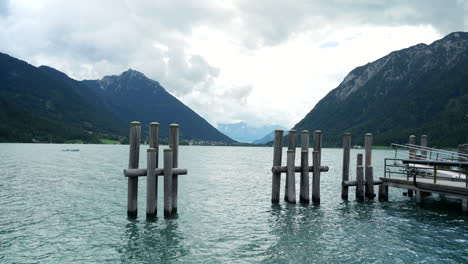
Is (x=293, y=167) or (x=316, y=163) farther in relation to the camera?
(x=316, y=163)

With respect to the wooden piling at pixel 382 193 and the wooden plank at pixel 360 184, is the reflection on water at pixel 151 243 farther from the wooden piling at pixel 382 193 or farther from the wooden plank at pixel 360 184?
the wooden piling at pixel 382 193

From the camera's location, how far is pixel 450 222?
18250 mm

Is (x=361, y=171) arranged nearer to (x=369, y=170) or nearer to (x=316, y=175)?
(x=369, y=170)

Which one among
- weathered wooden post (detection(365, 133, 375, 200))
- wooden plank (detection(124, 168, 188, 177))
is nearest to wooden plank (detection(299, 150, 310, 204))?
weathered wooden post (detection(365, 133, 375, 200))

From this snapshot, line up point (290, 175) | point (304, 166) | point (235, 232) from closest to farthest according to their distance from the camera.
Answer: point (235, 232) < point (290, 175) < point (304, 166)

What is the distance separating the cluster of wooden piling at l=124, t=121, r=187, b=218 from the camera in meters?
15.2

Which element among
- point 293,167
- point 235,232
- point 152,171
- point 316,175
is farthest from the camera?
point 316,175

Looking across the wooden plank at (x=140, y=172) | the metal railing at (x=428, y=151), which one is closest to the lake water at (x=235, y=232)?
the wooden plank at (x=140, y=172)

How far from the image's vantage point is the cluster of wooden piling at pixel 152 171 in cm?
1525

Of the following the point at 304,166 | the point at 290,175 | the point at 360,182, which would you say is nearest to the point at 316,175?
the point at 304,166

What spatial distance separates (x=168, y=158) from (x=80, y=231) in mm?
5908

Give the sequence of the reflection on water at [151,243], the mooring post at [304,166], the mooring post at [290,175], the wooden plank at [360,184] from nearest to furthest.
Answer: the reflection on water at [151,243], the mooring post at [290,175], the mooring post at [304,166], the wooden plank at [360,184]

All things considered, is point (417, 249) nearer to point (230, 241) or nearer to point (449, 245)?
point (449, 245)

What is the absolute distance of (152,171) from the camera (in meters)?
15.4
